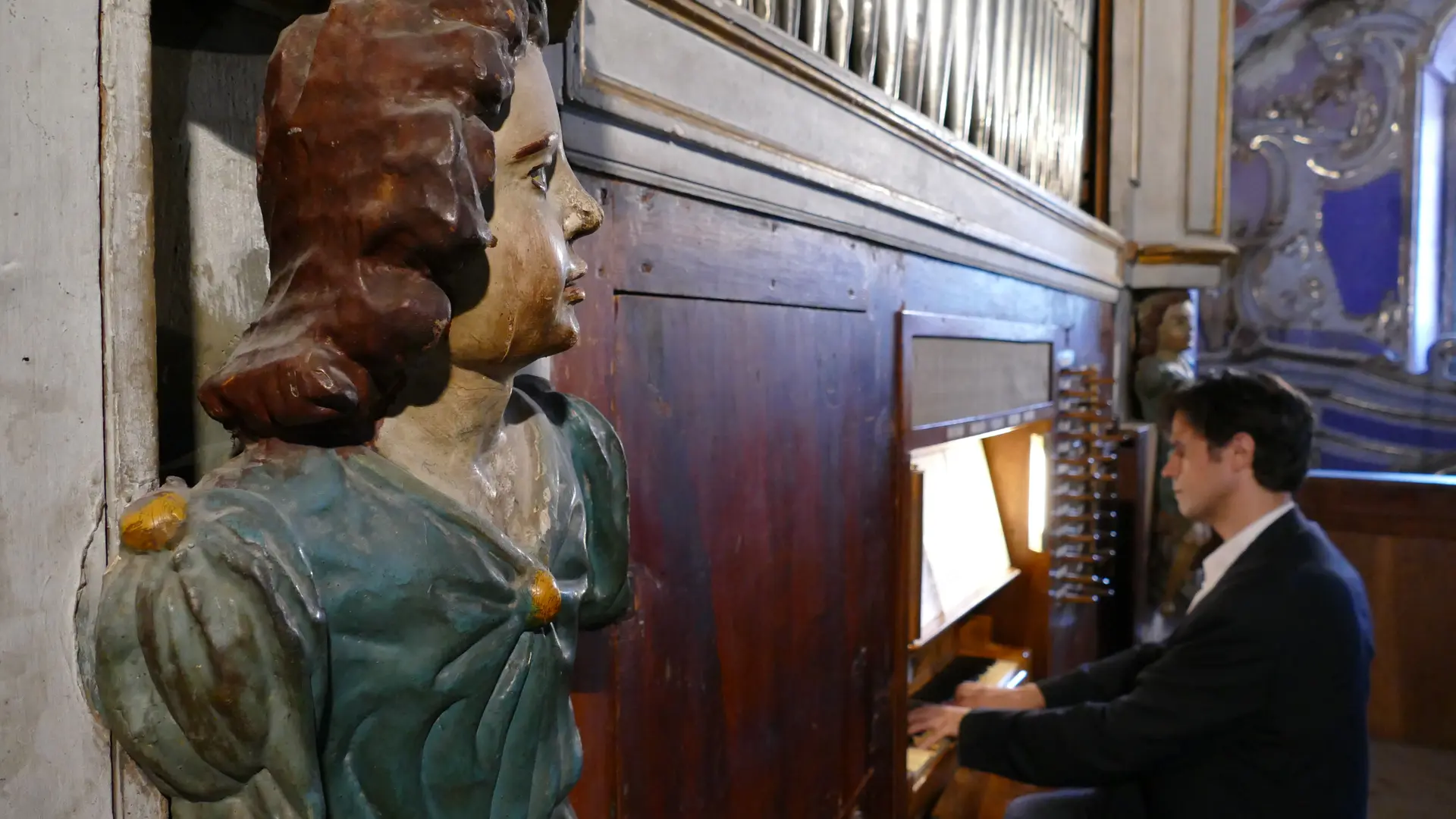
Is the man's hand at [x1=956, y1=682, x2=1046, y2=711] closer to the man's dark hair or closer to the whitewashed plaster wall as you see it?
the man's dark hair

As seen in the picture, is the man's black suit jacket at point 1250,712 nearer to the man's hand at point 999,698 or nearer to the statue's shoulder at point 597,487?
the man's hand at point 999,698

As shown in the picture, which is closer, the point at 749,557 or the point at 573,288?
the point at 573,288

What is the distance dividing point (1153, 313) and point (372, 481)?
3.77 meters

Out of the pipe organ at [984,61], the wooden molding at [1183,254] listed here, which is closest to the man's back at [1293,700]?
the pipe organ at [984,61]

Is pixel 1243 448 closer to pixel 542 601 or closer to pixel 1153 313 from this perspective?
A: pixel 542 601

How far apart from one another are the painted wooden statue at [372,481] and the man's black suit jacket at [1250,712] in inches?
56.8

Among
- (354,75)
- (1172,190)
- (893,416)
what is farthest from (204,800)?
(1172,190)

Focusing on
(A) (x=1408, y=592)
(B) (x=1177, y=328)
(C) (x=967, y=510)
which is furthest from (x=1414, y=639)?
(C) (x=967, y=510)

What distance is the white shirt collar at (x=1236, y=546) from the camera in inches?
75.7

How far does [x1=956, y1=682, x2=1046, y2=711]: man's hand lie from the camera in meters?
2.14

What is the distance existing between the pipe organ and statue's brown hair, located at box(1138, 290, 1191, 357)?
0.58 metres

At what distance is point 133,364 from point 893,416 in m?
1.38

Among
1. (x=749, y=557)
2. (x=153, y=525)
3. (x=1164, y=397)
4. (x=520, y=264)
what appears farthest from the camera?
(x=1164, y=397)

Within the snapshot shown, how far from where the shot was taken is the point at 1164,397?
12.1ft
